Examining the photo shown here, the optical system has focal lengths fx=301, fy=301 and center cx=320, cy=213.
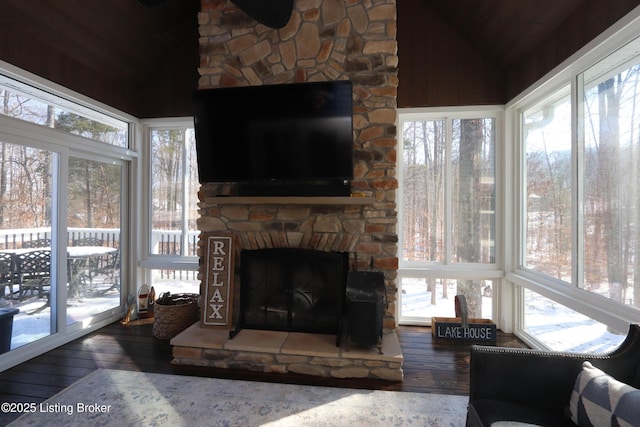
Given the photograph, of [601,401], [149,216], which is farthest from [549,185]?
[149,216]

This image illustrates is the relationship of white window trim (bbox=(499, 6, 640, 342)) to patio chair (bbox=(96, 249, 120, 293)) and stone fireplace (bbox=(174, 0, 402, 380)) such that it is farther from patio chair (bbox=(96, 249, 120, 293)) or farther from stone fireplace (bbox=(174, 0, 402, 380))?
patio chair (bbox=(96, 249, 120, 293))

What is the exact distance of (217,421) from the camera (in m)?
1.94

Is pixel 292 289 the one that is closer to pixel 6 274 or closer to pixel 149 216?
pixel 149 216

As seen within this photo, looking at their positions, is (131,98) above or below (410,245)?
above

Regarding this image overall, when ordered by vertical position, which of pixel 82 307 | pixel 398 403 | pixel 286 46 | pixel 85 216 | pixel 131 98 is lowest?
pixel 398 403

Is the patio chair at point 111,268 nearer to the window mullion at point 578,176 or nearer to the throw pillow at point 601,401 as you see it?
the throw pillow at point 601,401

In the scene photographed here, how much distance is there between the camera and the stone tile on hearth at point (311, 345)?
2457 millimetres

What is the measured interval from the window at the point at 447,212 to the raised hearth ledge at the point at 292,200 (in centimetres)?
110

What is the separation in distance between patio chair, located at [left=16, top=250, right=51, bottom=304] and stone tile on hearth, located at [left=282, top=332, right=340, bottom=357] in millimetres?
2427

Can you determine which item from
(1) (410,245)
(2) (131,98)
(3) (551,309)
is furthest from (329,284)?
(2) (131,98)

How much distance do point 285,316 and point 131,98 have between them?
3.24 metres

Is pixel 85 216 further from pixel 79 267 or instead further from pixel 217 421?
pixel 217 421

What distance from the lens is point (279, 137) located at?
2.74m

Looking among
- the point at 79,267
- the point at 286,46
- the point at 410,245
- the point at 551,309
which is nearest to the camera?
the point at 551,309
